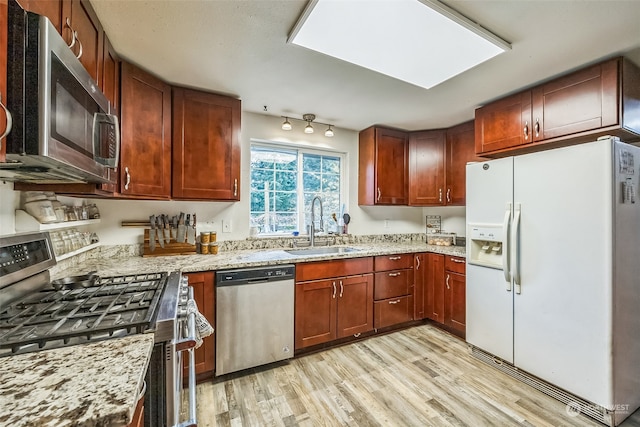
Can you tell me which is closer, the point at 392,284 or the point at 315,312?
the point at 315,312

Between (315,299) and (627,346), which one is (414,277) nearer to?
(315,299)

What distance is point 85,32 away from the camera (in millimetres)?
1266

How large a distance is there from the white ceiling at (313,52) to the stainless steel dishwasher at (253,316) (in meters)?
1.44

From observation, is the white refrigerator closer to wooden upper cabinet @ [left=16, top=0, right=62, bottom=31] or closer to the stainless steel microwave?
the stainless steel microwave

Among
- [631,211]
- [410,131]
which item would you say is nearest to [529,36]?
[631,211]

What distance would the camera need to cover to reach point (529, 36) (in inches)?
60.0

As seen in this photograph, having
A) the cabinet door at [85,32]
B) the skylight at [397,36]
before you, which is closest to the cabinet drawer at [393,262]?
the skylight at [397,36]

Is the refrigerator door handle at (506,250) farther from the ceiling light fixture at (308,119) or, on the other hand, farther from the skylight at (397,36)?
the ceiling light fixture at (308,119)

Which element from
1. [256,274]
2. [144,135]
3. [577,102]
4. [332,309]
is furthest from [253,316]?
[577,102]

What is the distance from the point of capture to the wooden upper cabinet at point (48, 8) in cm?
81

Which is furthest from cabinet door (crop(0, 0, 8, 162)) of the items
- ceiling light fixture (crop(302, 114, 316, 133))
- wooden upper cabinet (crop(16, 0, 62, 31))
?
ceiling light fixture (crop(302, 114, 316, 133))

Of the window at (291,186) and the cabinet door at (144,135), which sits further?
the window at (291,186)

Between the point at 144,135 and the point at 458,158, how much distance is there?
9.76 ft

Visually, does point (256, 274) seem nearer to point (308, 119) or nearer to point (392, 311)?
point (392, 311)
